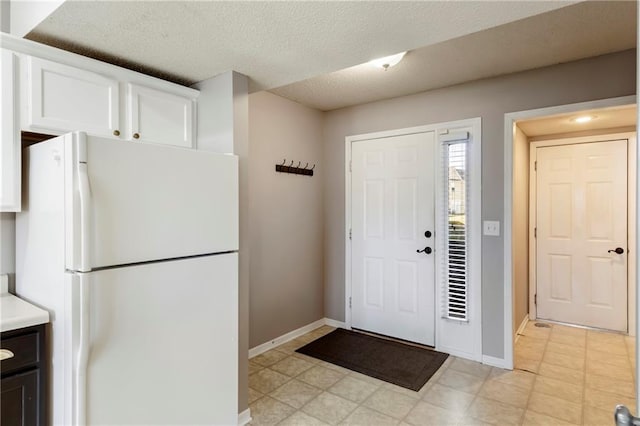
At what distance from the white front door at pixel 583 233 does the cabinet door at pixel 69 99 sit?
442 cm

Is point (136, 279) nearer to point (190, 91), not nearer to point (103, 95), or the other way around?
point (103, 95)

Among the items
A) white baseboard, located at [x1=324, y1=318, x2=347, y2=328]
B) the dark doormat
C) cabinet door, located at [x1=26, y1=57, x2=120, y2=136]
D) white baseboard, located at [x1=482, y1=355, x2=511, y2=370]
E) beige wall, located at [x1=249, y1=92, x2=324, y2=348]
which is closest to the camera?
cabinet door, located at [x1=26, y1=57, x2=120, y2=136]

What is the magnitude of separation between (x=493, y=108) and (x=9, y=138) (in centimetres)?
325

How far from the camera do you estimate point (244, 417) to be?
2219mm

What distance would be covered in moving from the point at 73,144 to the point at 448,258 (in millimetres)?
2952

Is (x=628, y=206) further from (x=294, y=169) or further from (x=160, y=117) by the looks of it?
(x=160, y=117)

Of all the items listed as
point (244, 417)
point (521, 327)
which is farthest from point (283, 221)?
point (521, 327)

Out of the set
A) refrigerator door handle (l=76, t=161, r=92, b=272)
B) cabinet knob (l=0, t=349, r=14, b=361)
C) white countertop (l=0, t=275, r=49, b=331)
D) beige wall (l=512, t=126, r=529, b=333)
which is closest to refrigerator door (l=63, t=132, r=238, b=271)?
refrigerator door handle (l=76, t=161, r=92, b=272)

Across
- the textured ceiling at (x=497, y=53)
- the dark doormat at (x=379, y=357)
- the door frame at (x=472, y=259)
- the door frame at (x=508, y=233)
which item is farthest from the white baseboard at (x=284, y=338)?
the textured ceiling at (x=497, y=53)

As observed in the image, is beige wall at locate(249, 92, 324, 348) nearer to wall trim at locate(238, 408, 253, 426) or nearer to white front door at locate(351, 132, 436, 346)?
white front door at locate(351, 132, 436, 346)

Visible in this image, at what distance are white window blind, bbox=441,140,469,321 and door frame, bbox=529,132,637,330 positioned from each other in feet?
5.17

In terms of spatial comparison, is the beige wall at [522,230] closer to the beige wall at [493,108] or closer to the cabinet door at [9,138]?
the beige wall at [493,108]

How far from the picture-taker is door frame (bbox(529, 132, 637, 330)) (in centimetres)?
367

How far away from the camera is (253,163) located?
126 inches
